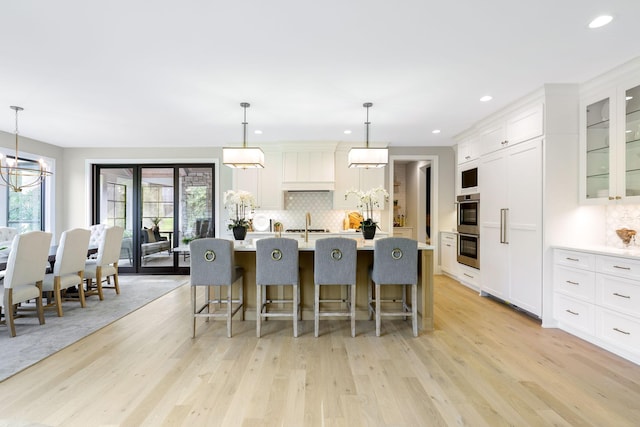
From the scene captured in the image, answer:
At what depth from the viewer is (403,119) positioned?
Result: 4.47m

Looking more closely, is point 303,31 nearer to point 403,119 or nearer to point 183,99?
point 183,99

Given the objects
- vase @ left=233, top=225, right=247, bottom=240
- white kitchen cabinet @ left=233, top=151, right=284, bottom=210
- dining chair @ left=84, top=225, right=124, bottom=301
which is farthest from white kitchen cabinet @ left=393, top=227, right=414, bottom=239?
dining chair @ left=84, top=225, right=124, bottom=301

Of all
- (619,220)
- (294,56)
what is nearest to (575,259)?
(619,220)

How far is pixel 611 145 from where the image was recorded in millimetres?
3002

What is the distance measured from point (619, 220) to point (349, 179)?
3733 millimetres

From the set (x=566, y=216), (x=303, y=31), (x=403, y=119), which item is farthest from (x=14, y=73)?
(x=566, y=216)

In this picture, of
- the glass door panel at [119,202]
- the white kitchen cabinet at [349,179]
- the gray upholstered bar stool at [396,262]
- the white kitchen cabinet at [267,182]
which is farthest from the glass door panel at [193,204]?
the gray upholstered bar stool at [396,262]

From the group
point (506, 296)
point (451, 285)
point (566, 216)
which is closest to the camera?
point (566, 216)

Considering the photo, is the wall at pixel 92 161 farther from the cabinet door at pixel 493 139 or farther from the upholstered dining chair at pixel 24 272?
the cabinet door at pixel 493 139

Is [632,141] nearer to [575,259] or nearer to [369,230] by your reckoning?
[575,259]

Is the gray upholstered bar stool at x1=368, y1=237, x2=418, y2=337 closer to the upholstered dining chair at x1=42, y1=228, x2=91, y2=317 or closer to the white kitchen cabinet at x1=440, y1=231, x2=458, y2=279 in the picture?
the white kitchen cabinet at x1=440, y1=231, x2=458, y2=279

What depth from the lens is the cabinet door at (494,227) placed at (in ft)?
13.2

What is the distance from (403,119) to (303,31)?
2.51 m

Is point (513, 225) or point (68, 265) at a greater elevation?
A: point (513, 225)
